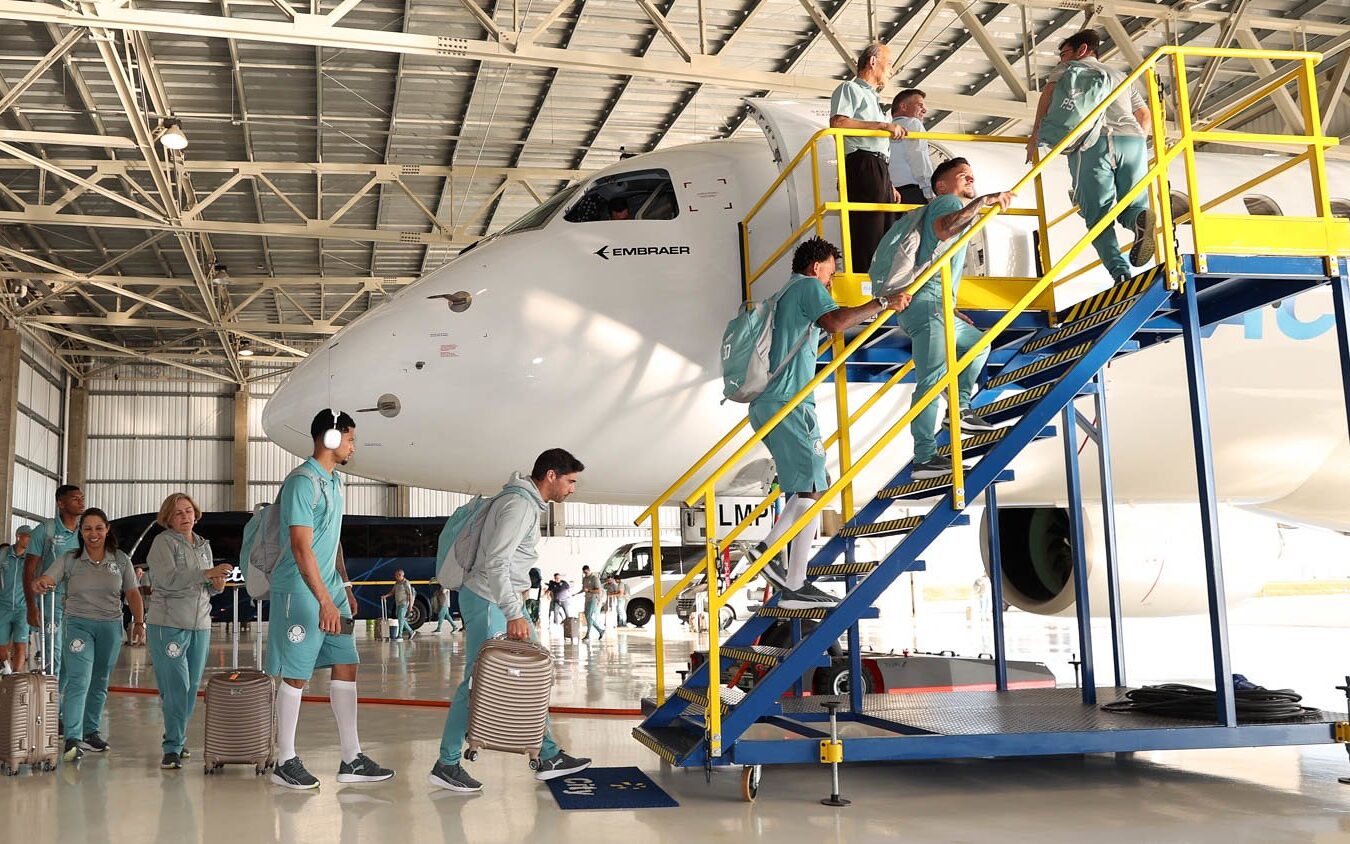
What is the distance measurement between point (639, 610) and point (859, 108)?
25700 millimetres

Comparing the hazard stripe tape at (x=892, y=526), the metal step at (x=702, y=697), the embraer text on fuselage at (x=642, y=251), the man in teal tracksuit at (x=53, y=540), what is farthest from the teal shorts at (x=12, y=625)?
the hazard stripe tape at (x=892, y=526)

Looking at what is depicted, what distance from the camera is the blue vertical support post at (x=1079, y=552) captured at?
7270mm

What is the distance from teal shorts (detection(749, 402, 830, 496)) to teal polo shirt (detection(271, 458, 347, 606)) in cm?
240

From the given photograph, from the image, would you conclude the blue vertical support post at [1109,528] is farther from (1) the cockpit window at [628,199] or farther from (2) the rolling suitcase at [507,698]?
(2) the rolling suitcase at [507,698]

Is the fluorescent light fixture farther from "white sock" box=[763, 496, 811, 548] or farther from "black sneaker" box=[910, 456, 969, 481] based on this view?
"black sneaker" box=[910, 456, 969, 481]

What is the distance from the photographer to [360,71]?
62.8 feet

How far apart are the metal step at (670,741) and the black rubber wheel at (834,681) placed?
2515 mm

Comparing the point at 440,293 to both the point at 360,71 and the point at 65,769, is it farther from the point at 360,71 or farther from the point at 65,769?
the point at 360,71

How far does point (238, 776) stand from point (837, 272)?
4659 millimetres

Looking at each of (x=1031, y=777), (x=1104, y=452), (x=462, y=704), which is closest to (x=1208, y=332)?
(x=1104, y=452)

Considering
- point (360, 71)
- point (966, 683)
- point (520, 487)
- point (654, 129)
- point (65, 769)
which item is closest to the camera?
point (520, 487)

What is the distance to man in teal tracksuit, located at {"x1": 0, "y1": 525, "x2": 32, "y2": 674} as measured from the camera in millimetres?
11086

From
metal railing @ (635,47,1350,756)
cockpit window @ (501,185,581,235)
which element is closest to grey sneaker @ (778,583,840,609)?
metal railing @ (635,47,1350,756)

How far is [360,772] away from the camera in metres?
6.34
